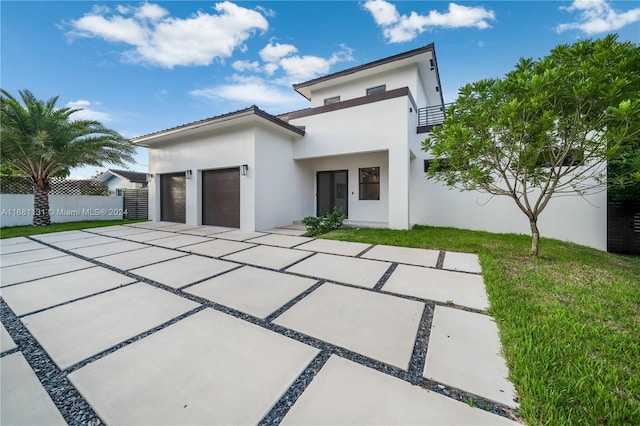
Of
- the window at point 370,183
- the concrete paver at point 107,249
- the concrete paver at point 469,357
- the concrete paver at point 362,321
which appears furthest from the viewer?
the window at point 370,183

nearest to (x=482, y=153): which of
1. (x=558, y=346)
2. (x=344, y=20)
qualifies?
(x=558, y=346)

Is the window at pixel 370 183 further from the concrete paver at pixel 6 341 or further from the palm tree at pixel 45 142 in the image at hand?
the palm tree at pixel 45 142

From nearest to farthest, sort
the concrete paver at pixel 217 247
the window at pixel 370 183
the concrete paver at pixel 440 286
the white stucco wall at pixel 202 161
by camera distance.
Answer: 1. the concrete paver at pixel 440 286
2. the concrete paver at pixel 217 247
3. the white stucco wall at pixel 202 161
4. the window at pixel 370 183

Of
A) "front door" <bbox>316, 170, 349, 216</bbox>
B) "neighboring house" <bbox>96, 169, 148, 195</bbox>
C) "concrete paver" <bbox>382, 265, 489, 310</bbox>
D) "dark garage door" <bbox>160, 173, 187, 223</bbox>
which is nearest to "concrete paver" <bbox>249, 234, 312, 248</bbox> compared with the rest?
"concrete paver" <bbox>382, 265, 489, 310</bbox>

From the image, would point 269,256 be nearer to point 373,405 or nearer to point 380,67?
point 373,405

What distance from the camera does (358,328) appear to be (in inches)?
76.9

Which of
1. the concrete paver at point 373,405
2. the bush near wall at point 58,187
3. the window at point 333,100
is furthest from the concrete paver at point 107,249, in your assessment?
the window at point 333,100

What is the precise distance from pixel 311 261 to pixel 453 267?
2271mm

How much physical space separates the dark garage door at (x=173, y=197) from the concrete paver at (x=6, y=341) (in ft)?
25.6

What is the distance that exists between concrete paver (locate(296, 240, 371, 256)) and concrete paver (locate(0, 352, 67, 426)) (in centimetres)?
370

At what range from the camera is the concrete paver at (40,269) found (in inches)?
124

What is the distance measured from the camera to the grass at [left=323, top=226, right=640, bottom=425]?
1.16 meters

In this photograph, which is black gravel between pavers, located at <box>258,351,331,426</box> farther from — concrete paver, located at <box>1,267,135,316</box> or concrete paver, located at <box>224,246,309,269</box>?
Answer: concrete paver, located at <box>1,267,135,316</box>

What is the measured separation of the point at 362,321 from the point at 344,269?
1.46 meters
